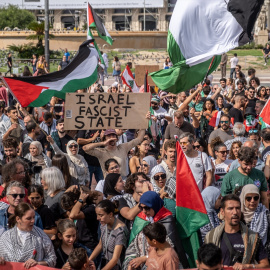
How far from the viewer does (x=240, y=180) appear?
7316 mm

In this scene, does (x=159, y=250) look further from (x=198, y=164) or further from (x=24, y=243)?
(x=198, y=164)

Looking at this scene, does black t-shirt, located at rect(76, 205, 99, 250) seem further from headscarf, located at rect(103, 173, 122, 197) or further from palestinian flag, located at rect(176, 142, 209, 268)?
palestinian flag, located at rect(176, 142, 209, 268)

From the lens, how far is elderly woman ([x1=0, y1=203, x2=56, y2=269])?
5867 mm

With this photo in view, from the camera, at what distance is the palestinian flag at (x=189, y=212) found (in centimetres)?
627

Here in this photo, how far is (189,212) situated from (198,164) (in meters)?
1.81

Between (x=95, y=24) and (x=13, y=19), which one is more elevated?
(x=95, y=24)

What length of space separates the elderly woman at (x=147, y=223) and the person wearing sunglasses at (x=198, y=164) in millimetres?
1870

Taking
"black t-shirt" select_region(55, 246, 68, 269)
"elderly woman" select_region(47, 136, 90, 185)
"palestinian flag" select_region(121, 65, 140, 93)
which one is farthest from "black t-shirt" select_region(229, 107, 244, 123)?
"black t-shirt" select_region(55, 246, 68, 269)

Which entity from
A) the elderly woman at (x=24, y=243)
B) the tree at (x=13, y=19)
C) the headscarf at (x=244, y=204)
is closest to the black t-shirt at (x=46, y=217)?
the elderly woman at (x=24, y=243)

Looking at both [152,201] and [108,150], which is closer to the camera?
[152,201]

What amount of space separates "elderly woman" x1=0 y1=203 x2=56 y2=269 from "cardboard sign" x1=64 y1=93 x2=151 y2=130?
113 inches

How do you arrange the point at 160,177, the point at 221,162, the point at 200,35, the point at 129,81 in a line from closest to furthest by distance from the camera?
the point at 160,177, the point at 221,162, the point at 200,35, the point at 129,81

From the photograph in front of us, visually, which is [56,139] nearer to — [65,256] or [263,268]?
[65,256]

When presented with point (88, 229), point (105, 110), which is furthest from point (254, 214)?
point (105, 110)
